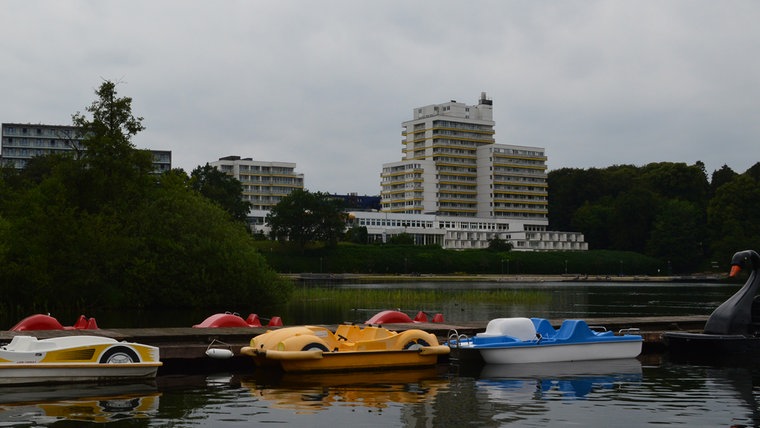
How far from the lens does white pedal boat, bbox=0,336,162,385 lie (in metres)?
21.6

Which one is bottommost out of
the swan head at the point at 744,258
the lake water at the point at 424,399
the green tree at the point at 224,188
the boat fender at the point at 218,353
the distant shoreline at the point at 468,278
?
the lake water at the point at 424,399

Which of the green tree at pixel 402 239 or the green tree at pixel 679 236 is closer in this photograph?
the green tree at pixel 679 236

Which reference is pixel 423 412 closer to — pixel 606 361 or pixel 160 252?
pixel 606 361

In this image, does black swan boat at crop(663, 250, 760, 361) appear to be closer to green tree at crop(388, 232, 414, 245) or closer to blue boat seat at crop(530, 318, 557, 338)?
blue boat seat at crop(530, 318, 557, 338)

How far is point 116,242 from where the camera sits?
56.8 meters

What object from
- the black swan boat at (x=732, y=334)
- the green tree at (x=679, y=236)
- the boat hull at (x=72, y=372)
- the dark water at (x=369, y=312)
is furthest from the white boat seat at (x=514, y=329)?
the green tree at (x=679, y=236)

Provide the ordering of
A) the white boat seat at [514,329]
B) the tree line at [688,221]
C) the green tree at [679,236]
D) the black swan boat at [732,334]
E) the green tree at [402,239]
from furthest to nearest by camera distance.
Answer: the green tree at [402,239]
the green tree at [679,236]
the tree line at [688,221]
the black swan boat at [732,334]
the white boat seat at [514,329]

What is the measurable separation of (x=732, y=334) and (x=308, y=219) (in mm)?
133313

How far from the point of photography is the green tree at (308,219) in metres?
159

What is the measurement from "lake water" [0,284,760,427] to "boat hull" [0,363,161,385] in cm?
33

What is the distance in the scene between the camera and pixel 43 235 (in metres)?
54.2

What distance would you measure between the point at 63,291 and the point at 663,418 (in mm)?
44766

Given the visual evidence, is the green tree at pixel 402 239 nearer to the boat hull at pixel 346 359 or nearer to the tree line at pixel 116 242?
the tree line at pixel 116 242

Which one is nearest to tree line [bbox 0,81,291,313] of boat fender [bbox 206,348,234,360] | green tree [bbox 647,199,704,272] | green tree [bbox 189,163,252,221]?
boat fender [bbox 206,348,234,360]
